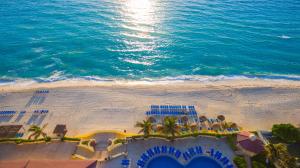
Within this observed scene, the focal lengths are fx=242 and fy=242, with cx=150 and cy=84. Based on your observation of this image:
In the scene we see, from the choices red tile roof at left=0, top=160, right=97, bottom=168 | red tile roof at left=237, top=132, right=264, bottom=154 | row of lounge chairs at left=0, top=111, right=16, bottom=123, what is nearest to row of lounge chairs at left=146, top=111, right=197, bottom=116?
red tile roof at left=237, top=132, right=264, bottom=154

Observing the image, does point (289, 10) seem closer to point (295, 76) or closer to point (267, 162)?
point (295, 76)

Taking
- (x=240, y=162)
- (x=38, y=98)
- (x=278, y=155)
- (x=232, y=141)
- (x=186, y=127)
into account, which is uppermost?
(x=38, y=98)

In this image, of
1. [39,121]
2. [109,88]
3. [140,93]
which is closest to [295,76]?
[140,93]

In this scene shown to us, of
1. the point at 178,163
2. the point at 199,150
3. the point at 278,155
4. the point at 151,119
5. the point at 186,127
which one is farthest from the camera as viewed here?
the point at 151,119

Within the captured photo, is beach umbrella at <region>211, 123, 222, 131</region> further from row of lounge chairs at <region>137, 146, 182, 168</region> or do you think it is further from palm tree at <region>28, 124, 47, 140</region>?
palm tree at <region>28, 124, 47, 140</region>

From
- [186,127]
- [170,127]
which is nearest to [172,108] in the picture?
[186,127]

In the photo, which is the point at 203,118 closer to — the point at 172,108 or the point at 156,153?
the point at 172,108
